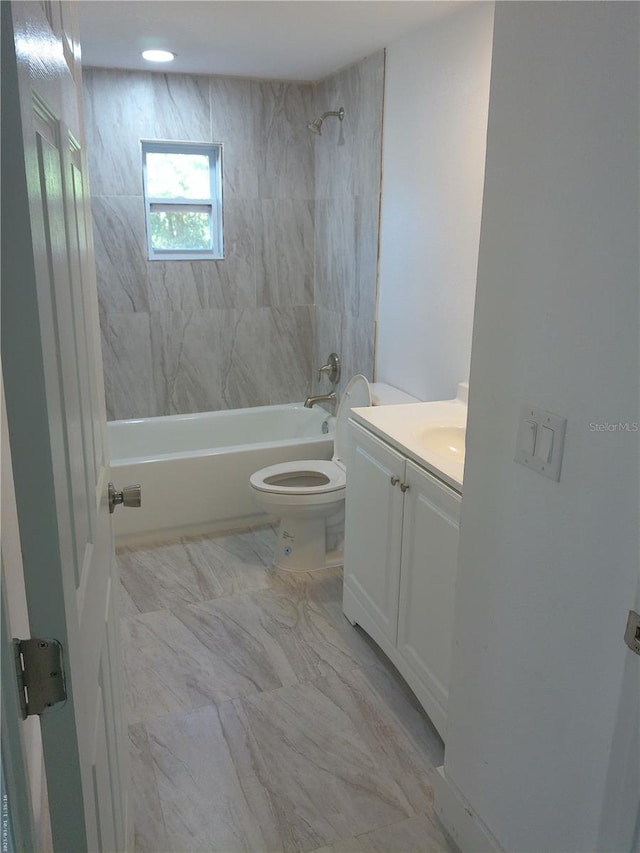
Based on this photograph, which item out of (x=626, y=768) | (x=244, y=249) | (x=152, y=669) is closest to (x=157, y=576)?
(x=152, y=669)

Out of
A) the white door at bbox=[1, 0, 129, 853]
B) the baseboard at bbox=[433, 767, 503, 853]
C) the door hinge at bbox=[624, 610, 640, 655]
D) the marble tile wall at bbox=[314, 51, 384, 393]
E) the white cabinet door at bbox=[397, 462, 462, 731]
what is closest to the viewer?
the white door at bbox=[1, 0, 129, 853]

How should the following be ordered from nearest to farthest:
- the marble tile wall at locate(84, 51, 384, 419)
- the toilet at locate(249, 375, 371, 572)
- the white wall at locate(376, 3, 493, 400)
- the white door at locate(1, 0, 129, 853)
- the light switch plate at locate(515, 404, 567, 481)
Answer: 1. the white door at locate(1, 0, 129, 853)
2. the light switch plate at locate(515, 404, 567, 481)
3. the white wall at locate(376, 3, 493, 400)
4. the toilet at locate(249, 375, 371, 572)
5. the marble tile wall at locate(84, 51, 384, 419)

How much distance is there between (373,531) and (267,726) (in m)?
0.73

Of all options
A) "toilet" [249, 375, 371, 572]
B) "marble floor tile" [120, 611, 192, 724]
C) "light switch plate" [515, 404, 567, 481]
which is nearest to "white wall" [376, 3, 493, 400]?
"toilet" [249, 375, 371, 572]

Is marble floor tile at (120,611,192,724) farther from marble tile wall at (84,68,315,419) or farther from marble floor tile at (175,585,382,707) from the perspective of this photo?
marble tile wall at (84,68,315,419)

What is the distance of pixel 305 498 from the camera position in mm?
2957

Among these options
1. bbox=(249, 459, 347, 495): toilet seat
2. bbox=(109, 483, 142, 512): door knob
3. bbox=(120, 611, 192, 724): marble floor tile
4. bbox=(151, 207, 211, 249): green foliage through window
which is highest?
bbox=(151, 207, 211, 249): green foliage through window

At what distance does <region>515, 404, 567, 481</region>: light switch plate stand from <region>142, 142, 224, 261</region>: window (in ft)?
9.69

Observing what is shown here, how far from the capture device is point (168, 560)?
323cm

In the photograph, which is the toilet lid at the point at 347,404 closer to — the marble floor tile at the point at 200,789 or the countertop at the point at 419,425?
the countertop at the point at 419,425

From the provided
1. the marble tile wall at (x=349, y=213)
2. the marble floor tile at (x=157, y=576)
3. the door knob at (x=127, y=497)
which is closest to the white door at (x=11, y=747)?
the door knob at (x=127, y=497)

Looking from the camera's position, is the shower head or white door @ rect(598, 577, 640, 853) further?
the shower head

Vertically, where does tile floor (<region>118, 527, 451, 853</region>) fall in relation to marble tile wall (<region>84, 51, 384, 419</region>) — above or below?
below

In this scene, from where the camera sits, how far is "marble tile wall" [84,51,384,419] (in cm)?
352
